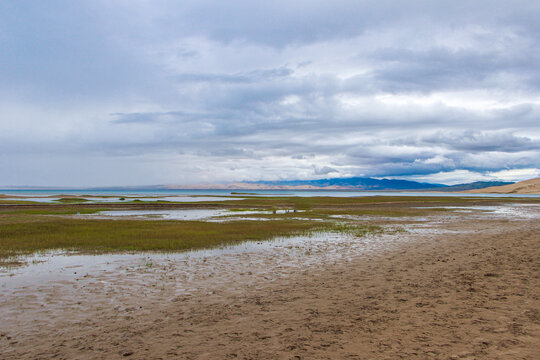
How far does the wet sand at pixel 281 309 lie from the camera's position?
7.77 meters

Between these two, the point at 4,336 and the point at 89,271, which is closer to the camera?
the point at 4,336

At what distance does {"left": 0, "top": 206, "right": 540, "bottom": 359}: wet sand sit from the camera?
7773 mm

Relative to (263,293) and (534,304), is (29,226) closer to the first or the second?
(263,293)

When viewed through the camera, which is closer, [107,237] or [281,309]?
[281,309]

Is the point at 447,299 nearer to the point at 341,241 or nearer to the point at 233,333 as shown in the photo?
the point at 233,333

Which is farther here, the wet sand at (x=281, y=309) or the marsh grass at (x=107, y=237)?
the marsh grass at (x=107, y=237)

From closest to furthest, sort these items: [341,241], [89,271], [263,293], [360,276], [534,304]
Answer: [534,304] → [263,293] → [360,276] → [89,271] → [341,241]

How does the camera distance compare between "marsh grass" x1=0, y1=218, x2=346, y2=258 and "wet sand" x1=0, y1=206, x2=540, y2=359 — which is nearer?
"wet sand" x1=0, y1=206, x2=540, y2=359

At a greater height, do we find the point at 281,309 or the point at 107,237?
the point at 107,237

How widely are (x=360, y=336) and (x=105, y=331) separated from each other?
639 centimetres

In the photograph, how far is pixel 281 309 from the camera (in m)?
10.6

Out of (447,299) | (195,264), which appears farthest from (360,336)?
(195,264)

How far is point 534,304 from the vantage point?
10242 mm

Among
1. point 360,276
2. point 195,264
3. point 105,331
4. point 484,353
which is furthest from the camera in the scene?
point 195,264
